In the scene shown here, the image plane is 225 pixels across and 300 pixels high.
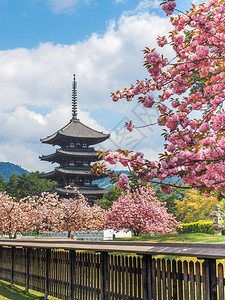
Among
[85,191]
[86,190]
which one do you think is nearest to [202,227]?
[85,191]

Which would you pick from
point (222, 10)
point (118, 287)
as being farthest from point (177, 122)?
point (118, 287)

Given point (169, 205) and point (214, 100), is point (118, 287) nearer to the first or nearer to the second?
point (214, 100)

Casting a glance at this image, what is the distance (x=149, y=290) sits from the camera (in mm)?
7234

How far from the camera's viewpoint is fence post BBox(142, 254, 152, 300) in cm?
726

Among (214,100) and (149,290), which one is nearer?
(149,290)

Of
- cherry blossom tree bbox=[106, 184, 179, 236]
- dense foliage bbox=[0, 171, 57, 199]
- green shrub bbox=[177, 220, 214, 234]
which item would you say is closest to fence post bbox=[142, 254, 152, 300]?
cherry blossom tree bbox=[106, 184, 179, 236]

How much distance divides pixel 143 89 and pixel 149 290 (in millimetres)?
4304

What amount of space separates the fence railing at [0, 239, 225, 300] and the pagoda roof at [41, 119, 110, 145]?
3739cm

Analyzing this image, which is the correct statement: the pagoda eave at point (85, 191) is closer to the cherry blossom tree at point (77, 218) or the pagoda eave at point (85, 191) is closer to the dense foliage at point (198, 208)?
the dense foliage at point (198, 208)

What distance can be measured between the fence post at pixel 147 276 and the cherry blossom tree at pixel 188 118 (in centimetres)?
157

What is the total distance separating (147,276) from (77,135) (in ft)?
148

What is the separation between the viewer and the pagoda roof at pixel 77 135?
5122 cm

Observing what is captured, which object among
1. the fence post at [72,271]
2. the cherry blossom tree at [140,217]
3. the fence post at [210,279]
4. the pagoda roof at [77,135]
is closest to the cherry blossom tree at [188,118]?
the fence post at [210,279]

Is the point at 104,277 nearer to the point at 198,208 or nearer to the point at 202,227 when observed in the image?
the point at 202,227
